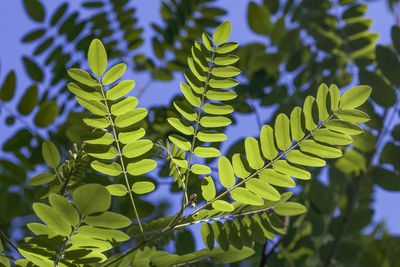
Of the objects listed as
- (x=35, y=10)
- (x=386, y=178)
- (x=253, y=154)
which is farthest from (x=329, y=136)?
(x=35, y=10)

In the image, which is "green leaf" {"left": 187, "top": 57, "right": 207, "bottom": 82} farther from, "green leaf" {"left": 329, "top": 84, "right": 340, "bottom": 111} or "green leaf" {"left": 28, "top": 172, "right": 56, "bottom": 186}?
"green leaf" {"left": 28, "top": 172, "right": 56, "bottom": 186}

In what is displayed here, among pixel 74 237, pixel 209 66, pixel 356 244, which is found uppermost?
pixel 209 66

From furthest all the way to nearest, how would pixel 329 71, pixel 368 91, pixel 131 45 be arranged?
pixel 131 45, pixel 329 71, pixel 368 91

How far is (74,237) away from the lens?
0.65m

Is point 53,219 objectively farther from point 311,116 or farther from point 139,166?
point 311,116

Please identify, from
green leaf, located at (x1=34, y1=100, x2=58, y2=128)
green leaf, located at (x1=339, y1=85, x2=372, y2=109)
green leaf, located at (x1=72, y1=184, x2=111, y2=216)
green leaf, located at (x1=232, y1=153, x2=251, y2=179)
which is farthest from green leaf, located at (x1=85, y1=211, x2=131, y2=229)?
green leaf, located at (x1=34, y1=100, x2=58, y2=128)

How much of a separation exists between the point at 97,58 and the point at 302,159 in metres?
0.39

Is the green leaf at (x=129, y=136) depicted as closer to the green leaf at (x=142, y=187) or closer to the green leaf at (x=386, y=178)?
the green leaf at (x=142, y=187)

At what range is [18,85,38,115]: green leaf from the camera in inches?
50.8

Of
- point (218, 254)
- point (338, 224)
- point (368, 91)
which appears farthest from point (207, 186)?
point (338, 224)

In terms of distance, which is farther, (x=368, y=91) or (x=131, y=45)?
(x=131, y=45)

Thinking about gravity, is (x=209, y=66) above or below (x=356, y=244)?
above

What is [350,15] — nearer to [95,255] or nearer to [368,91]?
[368,91]

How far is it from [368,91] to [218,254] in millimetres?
421
